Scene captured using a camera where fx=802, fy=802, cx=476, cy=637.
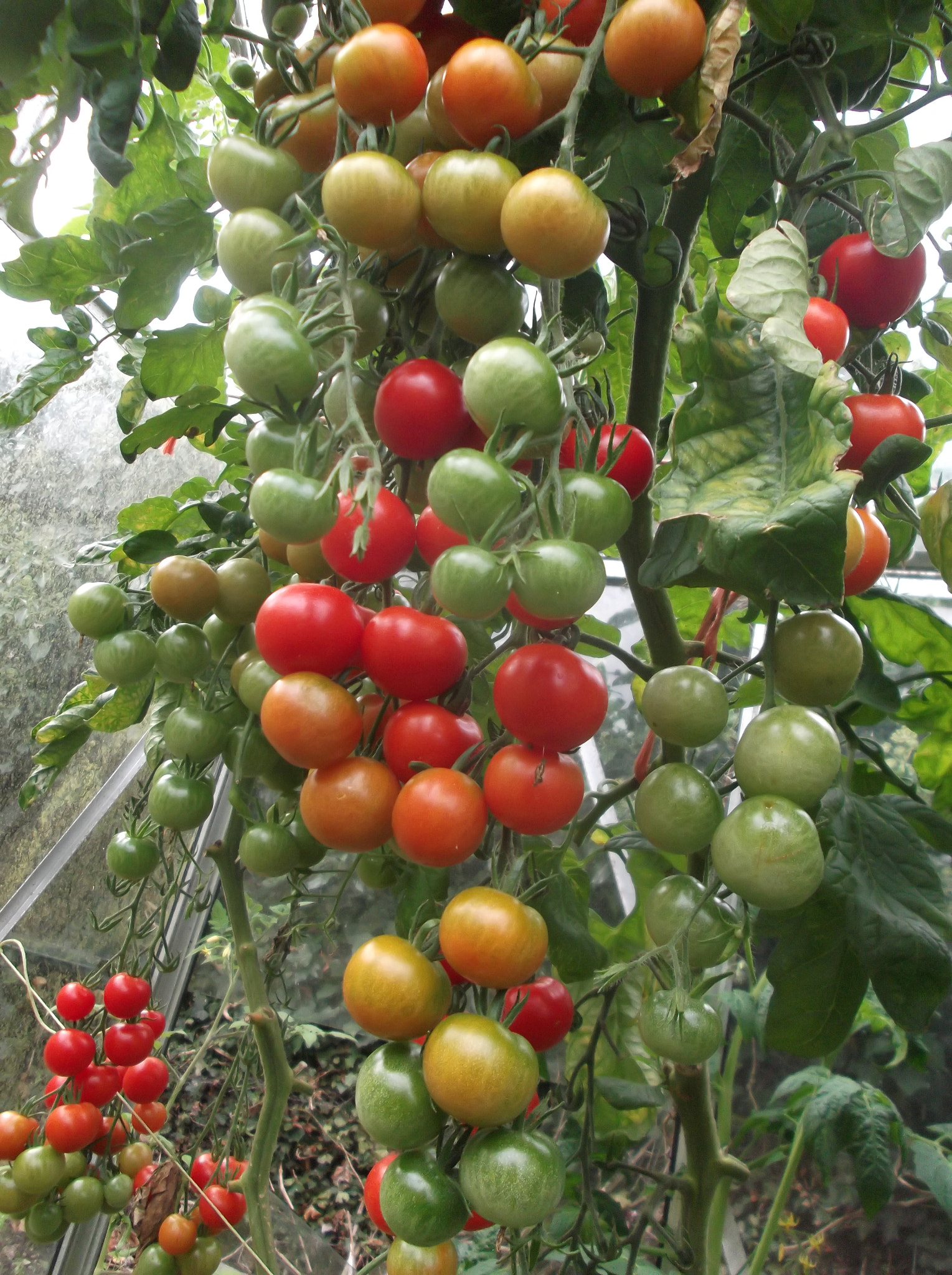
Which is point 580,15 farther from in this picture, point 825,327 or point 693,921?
point 693,921

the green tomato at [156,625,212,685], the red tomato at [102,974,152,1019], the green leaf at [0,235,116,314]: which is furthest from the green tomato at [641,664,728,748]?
the red tomato at [102,974,152,1019]

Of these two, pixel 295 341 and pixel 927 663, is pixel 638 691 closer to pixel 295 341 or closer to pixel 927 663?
pixel 927 663

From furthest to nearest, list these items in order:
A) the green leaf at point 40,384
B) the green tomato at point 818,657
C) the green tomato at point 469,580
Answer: the green leaf at point 40,384
the green tomato at point 818,657
the green tomato at point 469,580

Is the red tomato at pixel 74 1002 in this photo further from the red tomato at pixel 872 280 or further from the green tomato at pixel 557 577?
the red tomato at pixel 872 280

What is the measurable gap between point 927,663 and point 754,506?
37 centimetres

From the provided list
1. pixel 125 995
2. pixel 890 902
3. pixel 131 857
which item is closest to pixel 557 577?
pixel 890 902

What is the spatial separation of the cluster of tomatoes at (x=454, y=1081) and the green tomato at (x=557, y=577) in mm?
130

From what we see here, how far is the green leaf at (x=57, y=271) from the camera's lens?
0.58 meters

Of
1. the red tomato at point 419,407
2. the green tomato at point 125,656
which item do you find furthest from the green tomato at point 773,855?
the green tomato at point 125,656

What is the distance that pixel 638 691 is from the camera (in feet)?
2.66

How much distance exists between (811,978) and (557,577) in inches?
15.3

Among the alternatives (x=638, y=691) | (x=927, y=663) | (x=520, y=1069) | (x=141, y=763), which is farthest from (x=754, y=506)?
(x=141, y=763)

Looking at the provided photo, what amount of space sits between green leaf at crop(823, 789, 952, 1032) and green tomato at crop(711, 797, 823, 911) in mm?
156

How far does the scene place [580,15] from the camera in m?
0.38
